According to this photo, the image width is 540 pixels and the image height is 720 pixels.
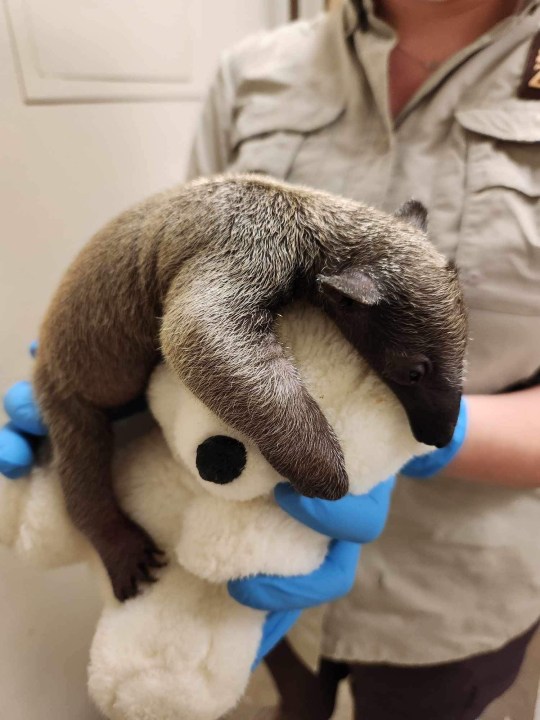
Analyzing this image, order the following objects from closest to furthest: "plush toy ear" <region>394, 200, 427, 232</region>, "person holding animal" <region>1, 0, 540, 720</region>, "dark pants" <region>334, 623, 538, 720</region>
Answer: "plush toy ear" <region>394, 200, 427, 232</region>
"person holding animal" <region>1, 0, 540, 720</region>
"dark pants" <region>334, 623, 538, 720</region>

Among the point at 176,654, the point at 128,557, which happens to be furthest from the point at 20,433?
the point at 176,654

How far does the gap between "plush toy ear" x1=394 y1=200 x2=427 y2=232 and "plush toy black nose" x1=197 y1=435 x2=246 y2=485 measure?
1.19ft

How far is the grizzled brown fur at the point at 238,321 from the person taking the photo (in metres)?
0.58

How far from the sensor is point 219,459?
1.87 ft

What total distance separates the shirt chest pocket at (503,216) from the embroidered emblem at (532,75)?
3 centimetres

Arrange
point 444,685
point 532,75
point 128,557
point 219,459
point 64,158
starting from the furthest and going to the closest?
point 64,158 < point 444,685 < point 532,75 < point 128,557 < point 219,459

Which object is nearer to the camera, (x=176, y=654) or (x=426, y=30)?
(x=176, y=654)

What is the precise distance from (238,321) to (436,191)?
17.6 inches

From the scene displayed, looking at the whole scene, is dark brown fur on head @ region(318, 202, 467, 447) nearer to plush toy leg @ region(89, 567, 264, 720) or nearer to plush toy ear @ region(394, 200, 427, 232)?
plush toy ear @ region(394, 200, 427, 232)

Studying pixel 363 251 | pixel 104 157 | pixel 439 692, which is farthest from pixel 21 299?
pixel 439 692

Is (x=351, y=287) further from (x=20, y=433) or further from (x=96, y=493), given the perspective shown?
(x=20, y=433)

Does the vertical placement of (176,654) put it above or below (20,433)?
below

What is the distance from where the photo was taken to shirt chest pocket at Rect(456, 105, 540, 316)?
812 millimetres

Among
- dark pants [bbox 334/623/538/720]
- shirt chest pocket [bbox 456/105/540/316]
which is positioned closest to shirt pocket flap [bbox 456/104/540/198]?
shirt chest pocket [bbox 456/105/540/316]
